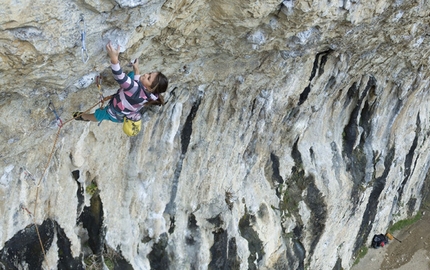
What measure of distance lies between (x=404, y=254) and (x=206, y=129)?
13.8 meters

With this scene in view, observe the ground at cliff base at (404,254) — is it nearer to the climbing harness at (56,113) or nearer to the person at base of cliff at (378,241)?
the person at base of cliff at (378,241)

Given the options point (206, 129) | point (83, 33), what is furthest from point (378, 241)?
point (83, 33)

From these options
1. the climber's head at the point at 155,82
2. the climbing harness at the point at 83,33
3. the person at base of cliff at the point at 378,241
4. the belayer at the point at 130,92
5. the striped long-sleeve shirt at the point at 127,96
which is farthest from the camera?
the person at base of cliff at the point at 378,241

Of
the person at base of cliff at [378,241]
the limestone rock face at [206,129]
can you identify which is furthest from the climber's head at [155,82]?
the person at base of cliff at [378,241]

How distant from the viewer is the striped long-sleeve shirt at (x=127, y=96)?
15.5 feet

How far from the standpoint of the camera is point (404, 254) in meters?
18.3

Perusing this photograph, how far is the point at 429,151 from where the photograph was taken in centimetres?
1756

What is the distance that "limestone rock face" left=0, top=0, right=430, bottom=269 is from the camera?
476 centimetres

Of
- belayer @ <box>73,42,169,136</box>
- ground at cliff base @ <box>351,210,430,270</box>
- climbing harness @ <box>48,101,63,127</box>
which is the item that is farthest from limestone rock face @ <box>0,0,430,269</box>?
ground at cliff base @ <box>351,210,430,270</box>

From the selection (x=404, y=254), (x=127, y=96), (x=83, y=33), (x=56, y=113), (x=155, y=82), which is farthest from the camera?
(x=404, y=254)

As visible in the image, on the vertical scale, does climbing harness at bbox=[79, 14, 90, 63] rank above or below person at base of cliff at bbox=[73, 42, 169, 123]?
above

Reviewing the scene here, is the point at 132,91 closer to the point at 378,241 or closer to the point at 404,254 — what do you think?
the point at 378,241

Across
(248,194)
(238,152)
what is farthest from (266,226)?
(238,152)

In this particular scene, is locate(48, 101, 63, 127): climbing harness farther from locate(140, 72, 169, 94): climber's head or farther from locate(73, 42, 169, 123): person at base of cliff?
locate(140, 72, 169, 94): climber's head
